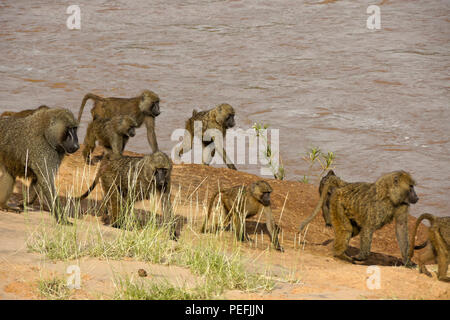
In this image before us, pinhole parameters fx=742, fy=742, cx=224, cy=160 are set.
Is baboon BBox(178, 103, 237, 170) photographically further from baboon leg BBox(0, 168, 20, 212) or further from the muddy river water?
baboon leg BBox(0, 168, 20, 212)

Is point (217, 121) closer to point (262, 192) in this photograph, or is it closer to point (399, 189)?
point (262, 192)

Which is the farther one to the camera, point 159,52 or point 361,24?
point 361,24

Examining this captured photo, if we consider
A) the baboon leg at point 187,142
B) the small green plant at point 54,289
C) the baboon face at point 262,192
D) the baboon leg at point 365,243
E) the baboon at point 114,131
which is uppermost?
the baboon at point 114,131

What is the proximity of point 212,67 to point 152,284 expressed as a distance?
49.9 ft

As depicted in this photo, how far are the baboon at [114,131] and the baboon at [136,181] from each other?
1501 millimetres

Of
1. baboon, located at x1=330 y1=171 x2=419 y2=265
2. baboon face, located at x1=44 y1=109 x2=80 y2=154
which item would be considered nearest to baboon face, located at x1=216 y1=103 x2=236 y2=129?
baboon, located at x1=330 y1=171 x2=419 y2=265

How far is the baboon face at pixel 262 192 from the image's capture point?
8.14m

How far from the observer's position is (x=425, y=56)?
20891 millimetres

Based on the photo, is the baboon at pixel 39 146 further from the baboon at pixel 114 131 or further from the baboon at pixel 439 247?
the baboon at pixel 439 247

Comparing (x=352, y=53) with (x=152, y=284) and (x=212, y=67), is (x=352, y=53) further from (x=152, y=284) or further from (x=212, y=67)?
(x=152, y=284)

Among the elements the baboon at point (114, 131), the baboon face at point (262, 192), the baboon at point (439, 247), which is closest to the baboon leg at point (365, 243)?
the baboon at point (439, 247)

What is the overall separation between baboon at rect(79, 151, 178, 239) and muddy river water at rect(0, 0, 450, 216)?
231 inches

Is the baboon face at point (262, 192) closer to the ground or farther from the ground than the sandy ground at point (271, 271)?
farther from the ground

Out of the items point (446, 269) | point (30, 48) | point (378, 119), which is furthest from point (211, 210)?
point (30, 48)
